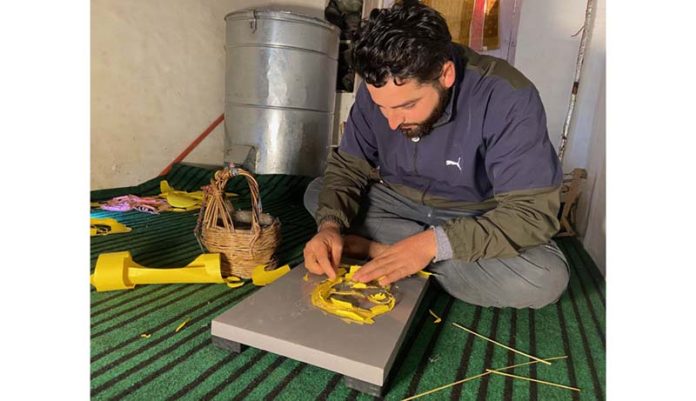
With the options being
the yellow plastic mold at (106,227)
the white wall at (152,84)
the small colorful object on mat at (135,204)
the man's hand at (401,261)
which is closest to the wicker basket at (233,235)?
the man's hand at (401,261)

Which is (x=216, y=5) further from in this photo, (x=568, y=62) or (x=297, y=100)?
(x=568, y=62)

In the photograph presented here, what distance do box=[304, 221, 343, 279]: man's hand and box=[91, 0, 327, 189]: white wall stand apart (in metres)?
1.78

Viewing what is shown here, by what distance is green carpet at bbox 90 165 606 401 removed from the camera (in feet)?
2.66

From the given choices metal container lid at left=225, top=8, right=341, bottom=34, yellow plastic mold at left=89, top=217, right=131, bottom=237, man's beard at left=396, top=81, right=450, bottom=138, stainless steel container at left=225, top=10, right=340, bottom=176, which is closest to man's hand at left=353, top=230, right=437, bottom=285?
man's beard at left=396, top=81, right=450, bottom=138

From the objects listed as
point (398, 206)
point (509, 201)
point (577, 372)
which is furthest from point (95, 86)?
point (577, 372)

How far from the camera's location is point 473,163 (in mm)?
1218

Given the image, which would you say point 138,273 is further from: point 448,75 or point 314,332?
point 448,75

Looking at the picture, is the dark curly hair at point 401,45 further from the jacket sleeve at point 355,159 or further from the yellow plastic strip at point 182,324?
the yellow plastic strip at point 182,324

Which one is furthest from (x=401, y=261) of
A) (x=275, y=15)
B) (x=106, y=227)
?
(x=275, y=15)

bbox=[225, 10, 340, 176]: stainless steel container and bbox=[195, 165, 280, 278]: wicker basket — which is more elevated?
bbox=[225, 10, 340, 176]: stainless steel container

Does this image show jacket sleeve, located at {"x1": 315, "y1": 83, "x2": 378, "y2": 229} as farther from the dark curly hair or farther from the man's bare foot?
the dark curly hair

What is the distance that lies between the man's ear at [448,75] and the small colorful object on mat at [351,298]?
0.54m

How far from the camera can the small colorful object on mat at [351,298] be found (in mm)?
916

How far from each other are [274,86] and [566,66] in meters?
1.77
